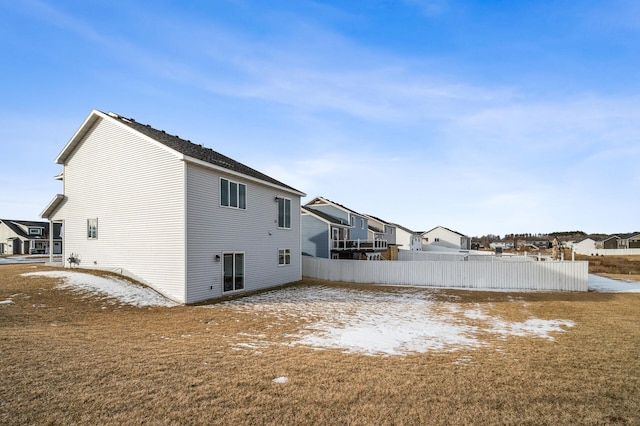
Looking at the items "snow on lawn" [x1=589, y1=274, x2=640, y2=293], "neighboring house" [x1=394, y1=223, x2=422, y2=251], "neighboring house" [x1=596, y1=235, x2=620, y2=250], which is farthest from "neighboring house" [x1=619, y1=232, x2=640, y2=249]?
"snow on lawn" [x1=589, y1=274, x2=640, y2=293]

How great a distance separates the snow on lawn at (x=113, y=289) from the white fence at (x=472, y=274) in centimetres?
1319

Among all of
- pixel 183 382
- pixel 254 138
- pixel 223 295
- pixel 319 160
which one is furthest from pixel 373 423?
pixel 319 160

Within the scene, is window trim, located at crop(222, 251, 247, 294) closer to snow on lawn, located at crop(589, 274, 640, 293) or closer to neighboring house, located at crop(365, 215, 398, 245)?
snow on lawn, located at crop(589, 274, 640, 293)

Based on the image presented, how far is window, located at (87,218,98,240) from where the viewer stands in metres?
17.5

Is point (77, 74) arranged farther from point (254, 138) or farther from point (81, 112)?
point (254, 138)

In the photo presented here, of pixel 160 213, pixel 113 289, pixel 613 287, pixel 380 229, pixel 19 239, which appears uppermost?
pixel 160 213

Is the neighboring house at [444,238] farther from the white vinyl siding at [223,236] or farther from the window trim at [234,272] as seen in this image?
the window trim at [234,272]

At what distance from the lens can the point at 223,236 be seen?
16828mm

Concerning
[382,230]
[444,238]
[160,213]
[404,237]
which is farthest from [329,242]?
[444,238]

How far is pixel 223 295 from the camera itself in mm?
16641

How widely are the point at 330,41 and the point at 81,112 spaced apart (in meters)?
13.2

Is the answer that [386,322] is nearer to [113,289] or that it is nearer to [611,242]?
[113,289]

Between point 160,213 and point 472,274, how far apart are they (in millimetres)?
17959

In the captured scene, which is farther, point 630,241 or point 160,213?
point 630,241
